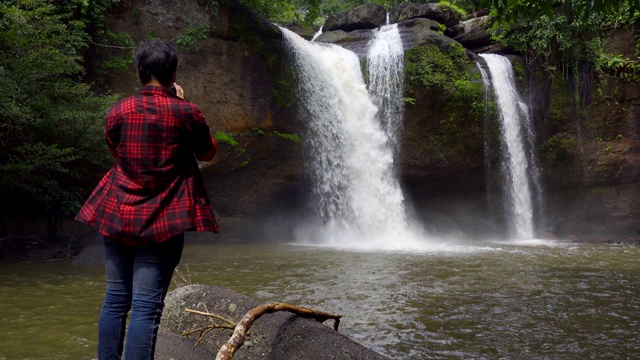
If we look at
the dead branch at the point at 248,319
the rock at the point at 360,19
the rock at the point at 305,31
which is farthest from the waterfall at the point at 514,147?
the dead branch at the point at 248,319

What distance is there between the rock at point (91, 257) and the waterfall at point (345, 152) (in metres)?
5.80

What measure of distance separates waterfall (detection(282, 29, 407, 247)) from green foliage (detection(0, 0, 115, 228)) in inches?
213

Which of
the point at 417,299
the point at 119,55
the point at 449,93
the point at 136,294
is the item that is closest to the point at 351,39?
the point at 449,93

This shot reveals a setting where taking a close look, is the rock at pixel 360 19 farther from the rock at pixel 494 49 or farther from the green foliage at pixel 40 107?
the green foliage at pixel 40 107

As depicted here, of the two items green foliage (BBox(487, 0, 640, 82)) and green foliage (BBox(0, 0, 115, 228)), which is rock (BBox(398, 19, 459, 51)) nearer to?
green foliage (BBox(487, 0, 640, 82))

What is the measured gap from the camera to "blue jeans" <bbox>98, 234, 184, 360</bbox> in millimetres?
2111

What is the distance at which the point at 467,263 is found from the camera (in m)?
8.61

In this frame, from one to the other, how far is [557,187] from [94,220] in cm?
1582

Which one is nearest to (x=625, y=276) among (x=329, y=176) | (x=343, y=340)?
(x=343, y=340)

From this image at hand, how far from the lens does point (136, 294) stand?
2.13 meters

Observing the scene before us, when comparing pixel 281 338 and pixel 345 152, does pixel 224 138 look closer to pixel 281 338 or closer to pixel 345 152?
pixel 345 152

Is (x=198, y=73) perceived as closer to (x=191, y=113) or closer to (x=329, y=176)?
(x=329, y=176)

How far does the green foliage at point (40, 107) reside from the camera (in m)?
7.63

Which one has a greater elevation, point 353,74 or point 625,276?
point 353,74
